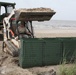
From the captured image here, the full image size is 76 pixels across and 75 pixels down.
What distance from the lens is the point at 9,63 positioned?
11320 millimetres

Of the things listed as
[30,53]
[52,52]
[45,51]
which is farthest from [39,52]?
[52,52]

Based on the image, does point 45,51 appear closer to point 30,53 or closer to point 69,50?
point 30,53

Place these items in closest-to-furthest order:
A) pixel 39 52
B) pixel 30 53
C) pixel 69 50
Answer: pixel 30 53
pixel 39 52
pixel 69 50

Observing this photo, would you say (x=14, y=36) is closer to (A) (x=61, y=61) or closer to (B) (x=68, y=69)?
(A) (x=61, y=61)

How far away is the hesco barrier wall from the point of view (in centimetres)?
1053

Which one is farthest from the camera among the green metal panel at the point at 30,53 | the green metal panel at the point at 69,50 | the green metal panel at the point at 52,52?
the green metal panel at the point at 69,50

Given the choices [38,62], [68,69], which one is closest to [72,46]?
[38,62]

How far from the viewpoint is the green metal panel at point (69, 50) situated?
1115 centimetres

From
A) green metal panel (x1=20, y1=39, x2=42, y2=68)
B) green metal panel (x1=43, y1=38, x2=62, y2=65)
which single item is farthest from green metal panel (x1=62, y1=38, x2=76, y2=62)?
green metal panel (x1=20, y1=39, x2=42, y2=68)

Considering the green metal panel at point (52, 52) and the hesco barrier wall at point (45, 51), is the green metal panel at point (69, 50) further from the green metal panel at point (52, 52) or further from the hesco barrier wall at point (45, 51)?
the green metal panel at point (52, 52)

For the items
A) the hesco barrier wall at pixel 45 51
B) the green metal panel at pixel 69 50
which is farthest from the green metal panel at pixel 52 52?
the green metal panel at pixel 69 50

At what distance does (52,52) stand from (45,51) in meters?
0.28

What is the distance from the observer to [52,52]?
10.9 m

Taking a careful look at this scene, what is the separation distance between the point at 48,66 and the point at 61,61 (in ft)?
1.94
